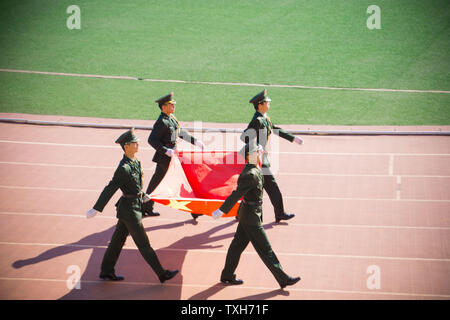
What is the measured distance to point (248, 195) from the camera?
8.30m

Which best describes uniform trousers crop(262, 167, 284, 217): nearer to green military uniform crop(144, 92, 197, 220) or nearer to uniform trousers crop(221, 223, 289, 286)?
green military uniform crop(144, 92, 197, 220)

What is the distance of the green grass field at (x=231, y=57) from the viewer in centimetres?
1594

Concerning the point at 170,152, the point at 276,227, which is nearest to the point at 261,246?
the point at 276,227

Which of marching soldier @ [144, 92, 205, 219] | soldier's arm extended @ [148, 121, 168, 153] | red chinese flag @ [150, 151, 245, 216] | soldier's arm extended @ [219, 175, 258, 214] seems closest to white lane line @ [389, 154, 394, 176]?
red chinese flag @ [150, 151, 245, 216]

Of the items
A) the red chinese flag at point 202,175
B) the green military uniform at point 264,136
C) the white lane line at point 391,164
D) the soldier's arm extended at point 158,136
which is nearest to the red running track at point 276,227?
the white lane line at point 391,164

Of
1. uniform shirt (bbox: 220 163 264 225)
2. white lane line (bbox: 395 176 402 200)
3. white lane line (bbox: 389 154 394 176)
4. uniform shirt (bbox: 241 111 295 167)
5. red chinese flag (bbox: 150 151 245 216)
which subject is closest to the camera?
uniform shirt (bbox: 220 163 264 225)

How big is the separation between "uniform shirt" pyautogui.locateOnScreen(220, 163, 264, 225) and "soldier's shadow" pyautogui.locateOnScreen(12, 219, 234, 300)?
55.3 inches

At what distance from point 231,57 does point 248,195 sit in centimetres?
1173

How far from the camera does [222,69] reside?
18.6 m

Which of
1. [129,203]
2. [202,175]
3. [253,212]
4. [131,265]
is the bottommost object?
[131,265]

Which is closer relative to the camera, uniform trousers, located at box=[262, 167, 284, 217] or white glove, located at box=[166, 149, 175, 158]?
white glove, located at box=[166, 149, 175, 158]

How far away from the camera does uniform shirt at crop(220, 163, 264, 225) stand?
817 cm

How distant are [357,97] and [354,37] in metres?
4.58

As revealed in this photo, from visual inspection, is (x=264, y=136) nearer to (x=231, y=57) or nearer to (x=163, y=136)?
(x=163, y=136)
